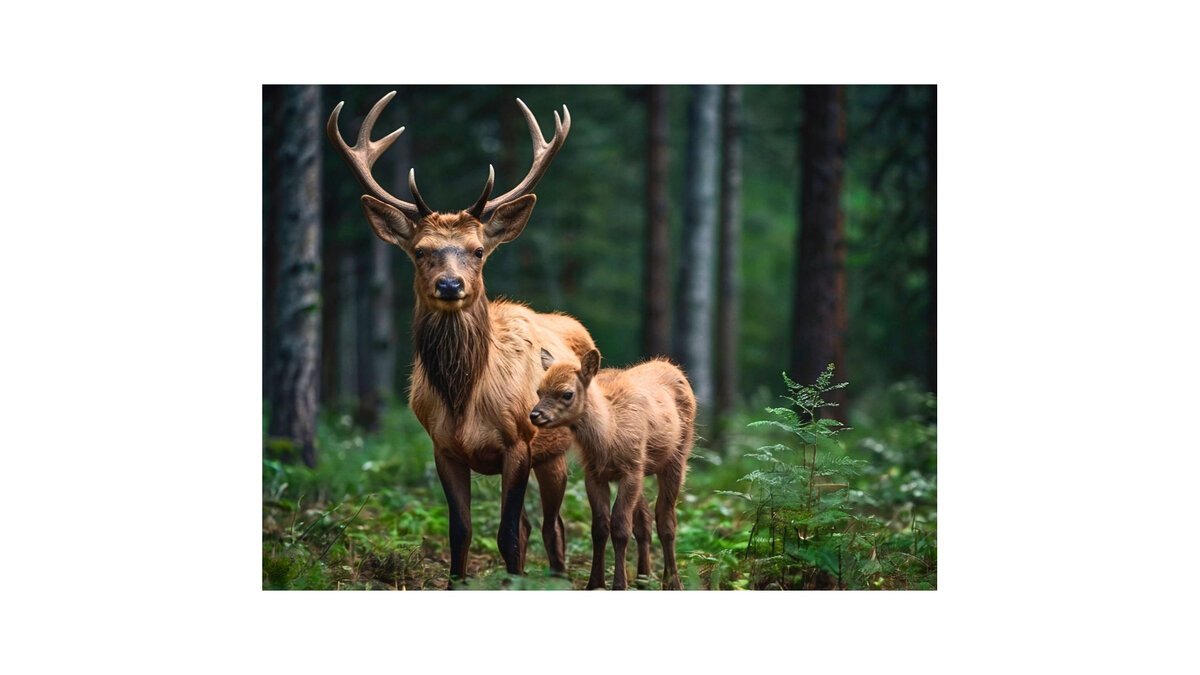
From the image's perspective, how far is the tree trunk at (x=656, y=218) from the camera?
56.7ft

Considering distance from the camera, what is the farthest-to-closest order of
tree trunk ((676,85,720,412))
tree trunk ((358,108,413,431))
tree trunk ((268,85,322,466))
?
1. tree trunk ((358,108,413,431))
2. tree trunk ((676,85,720,412))
3. tree trunk ((268,85,322,466))

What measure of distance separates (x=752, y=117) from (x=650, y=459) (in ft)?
67.0

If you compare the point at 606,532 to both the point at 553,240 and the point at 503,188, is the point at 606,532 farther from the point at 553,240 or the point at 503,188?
the point at 553,240

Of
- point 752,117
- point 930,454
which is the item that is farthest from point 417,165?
point 930,454

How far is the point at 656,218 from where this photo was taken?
1756cm

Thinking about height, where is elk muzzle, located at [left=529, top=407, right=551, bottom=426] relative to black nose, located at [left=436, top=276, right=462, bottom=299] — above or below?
below

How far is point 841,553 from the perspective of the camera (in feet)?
24.9

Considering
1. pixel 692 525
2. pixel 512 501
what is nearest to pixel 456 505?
pixel 512 501

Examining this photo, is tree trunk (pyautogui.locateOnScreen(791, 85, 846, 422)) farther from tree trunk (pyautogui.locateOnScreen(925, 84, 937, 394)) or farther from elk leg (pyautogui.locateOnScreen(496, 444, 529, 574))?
elk leg (pyautogui.locateOnScreen(496, 444, 529, 574))

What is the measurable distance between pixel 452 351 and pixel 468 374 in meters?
0.19

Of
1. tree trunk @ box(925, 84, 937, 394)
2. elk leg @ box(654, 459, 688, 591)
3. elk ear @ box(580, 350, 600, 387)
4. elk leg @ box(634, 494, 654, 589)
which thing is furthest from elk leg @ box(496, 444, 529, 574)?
tree trunk @ box(925, 84, 937, 394)

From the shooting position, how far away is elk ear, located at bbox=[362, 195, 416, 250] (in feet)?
23.5

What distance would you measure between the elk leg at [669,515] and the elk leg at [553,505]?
72 centimetres

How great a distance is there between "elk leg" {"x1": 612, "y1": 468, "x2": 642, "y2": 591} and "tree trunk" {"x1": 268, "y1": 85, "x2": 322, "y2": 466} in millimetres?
4919
